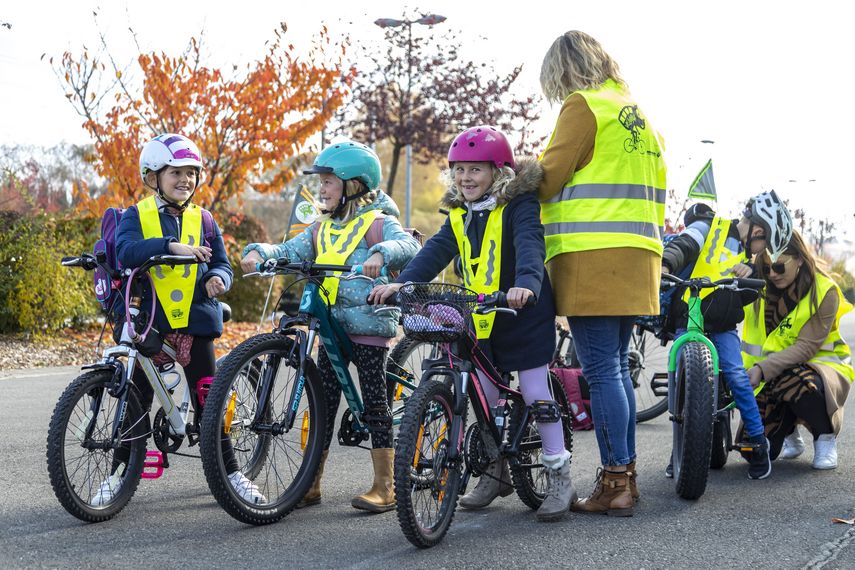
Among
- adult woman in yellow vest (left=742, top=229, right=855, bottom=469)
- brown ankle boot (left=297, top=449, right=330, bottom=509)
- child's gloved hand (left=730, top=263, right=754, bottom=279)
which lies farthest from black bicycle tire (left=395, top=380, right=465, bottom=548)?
adult woman in yellow vest (left=742, top=229, right=855, bottom=469)

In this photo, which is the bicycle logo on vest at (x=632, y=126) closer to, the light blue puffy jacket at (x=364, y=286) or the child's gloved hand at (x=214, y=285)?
the light blue puffy jacket at (x=364, y=286)

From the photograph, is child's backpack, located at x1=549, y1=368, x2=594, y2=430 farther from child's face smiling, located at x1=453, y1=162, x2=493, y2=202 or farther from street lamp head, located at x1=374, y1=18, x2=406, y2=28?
street lamp head, located at x1=374, y1=18, x2=406, y2=28

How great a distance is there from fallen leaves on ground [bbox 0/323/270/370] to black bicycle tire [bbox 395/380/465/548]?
25.2ft

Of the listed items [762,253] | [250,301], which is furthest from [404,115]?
[762,253]

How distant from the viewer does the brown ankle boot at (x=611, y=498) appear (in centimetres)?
494

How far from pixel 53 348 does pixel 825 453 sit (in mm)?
9863

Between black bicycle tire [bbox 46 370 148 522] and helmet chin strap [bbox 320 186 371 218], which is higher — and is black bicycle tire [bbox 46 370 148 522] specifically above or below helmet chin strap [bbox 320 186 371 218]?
below

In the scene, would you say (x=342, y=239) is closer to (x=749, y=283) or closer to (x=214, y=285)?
(x=214, y=285)

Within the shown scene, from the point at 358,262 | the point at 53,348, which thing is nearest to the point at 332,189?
the point at 358,262

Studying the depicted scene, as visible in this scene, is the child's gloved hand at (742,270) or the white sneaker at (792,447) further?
the white sneaker at (792,447)

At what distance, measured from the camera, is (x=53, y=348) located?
43.7 ft

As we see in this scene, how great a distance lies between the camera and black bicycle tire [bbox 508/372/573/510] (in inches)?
193

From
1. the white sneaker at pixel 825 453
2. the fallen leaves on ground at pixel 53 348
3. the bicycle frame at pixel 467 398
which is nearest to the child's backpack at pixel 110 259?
the bicycle frame at pixel 467 398

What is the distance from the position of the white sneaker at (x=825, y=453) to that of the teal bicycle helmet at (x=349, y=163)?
3.08m
